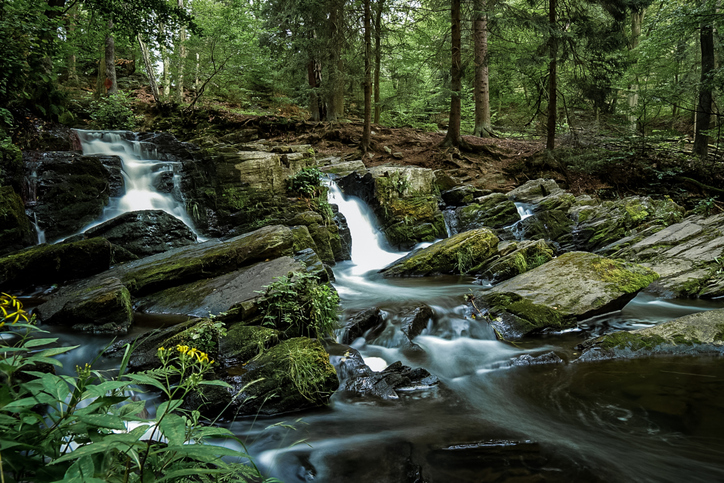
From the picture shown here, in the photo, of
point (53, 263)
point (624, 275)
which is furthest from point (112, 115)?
point (624, 275)

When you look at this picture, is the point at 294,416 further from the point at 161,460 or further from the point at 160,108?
the point at 160,108

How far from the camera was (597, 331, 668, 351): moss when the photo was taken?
474cm

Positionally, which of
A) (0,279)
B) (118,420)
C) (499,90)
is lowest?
(0,279)

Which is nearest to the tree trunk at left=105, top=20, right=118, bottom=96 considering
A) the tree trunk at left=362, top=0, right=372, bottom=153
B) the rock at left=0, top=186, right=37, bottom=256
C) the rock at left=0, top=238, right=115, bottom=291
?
the tree trunk at left=362, top=0, right=372, bottom=153

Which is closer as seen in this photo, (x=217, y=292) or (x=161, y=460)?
(x=161, y=460)

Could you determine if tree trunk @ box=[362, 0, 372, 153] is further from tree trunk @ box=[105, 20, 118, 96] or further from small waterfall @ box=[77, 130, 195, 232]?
tree trunk @ box=[105, 20, 118, 96]

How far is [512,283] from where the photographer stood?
22.0ft

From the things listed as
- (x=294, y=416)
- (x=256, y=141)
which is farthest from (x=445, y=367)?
(x=256, y=141)

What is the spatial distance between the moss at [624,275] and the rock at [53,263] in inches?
344

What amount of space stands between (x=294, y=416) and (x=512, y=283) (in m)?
4.57

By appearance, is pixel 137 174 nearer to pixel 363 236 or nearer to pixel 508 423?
pixel 363 236

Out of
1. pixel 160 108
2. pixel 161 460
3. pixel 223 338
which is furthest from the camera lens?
pixel 160 108

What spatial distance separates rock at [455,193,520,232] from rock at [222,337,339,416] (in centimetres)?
859

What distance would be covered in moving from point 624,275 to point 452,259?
3434 millimetres
